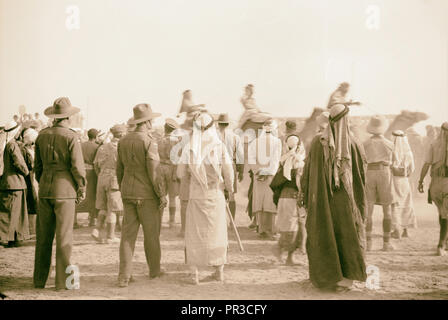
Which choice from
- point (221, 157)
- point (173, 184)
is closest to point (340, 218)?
point (221, 157)

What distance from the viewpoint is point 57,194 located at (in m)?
5.88

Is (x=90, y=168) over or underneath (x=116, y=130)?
underneath

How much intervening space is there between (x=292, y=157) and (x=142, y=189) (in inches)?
94.7

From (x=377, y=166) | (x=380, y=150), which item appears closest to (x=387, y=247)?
(x=377, y=166)

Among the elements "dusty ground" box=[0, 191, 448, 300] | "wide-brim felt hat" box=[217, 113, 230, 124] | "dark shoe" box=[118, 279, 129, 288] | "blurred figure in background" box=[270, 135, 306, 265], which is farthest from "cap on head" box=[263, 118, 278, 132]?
"dark shoe" box=[118, 279, 129, 288]

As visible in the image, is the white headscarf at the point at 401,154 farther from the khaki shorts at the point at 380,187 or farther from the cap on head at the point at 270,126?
the cap on head at the point at 270,126

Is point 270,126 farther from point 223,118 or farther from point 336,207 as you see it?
point 336,207

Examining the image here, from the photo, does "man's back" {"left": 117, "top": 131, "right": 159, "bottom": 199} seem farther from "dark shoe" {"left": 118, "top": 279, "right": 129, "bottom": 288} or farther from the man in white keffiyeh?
"dark shoe" {"left": 118, "top": 279, "right": 129, "bottom": 288}

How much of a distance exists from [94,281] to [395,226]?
6.15 m

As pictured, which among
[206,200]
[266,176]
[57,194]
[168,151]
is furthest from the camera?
[168,151]

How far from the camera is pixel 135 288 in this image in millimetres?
5945

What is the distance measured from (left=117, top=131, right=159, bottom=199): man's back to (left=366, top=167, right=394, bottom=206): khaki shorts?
4134mm

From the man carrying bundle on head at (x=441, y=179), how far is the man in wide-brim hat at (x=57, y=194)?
5.72 m

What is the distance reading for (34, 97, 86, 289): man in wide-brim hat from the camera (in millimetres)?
5875
